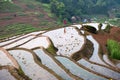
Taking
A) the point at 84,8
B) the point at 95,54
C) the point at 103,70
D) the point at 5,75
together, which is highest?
the point at 5,75

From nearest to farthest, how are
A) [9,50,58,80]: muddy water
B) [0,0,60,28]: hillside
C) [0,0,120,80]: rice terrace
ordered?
1. [9,50,58,80]: muddy water
2. [0,0,120,80]: rice terrace
3. [0,0,60,28]: hillside

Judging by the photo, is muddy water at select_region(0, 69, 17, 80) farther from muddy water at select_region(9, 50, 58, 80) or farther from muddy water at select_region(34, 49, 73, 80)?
muddy water at select_region(34, 49, 73, 80)

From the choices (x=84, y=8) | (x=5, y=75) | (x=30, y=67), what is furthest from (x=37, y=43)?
(x=84, y=8)

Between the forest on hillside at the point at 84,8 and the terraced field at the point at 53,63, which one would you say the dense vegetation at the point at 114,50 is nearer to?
the terraced field at the point at 53,63

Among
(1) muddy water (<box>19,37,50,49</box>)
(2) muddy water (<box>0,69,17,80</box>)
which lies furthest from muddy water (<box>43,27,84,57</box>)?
(2) muddy water (<box>0,69,17,80</box>)

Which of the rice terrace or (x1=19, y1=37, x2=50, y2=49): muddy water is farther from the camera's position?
(x1=19, y1=37, x2=50, y2=49): muddy water

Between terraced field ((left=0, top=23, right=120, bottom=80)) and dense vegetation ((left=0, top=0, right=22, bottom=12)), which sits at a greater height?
terraced field ((left=0, top=23, right=120, bottom=80))

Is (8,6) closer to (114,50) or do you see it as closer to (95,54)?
(95,54)

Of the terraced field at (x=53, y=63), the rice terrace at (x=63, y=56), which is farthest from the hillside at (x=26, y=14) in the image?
the terraced field at (x=53, y=63)
